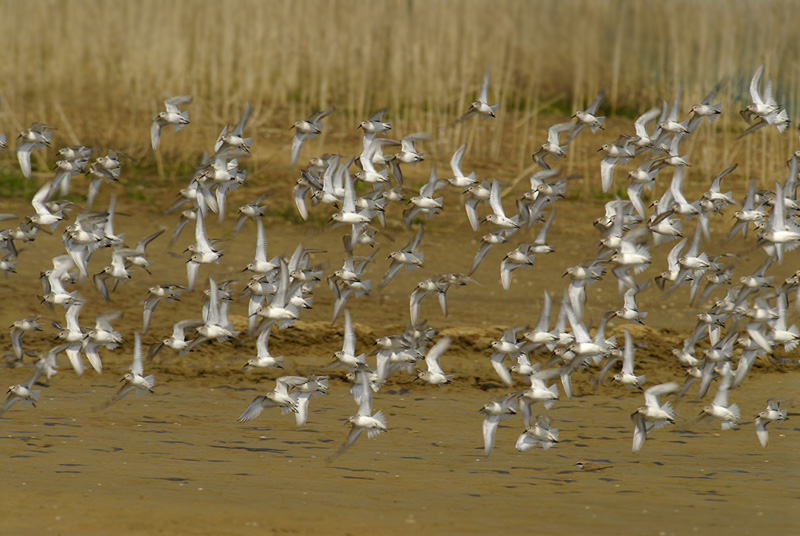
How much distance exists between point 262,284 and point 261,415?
1.66 m

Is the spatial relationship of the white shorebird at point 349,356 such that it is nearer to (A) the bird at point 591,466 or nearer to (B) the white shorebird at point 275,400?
(B) the white shorebird at point 275,400

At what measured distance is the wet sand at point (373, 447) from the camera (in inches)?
430

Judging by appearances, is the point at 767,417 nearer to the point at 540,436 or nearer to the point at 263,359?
the point at 540,436

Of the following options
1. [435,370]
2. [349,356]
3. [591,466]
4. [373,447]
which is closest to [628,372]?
[591,466]

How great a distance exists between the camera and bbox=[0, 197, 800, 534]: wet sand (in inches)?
430

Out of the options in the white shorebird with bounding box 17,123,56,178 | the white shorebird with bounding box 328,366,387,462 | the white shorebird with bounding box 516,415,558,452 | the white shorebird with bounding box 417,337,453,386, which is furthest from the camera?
the white shorebird with bounding box 17,123,56,178

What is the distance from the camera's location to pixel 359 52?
27.8m

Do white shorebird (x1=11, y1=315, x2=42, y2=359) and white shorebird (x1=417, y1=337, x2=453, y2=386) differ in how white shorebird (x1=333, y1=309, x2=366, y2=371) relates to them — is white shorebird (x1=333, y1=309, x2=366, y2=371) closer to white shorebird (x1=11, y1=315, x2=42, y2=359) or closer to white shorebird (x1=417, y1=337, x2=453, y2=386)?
white shorebird (x1=417, y1=337, x2=453, y2=386)

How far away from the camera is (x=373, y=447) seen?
13750 millimetres

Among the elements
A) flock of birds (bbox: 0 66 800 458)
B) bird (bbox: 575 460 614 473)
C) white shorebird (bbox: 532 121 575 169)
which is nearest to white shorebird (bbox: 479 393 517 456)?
flock of birds (bbox: 0 66 800 458)

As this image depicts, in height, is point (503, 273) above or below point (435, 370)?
above

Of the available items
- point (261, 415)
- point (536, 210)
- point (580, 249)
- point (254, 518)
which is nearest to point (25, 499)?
Answer: point (254, 518)

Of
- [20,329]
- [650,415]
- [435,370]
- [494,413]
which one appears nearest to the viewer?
[650,415]

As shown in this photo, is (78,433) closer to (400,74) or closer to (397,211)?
(397,211)
